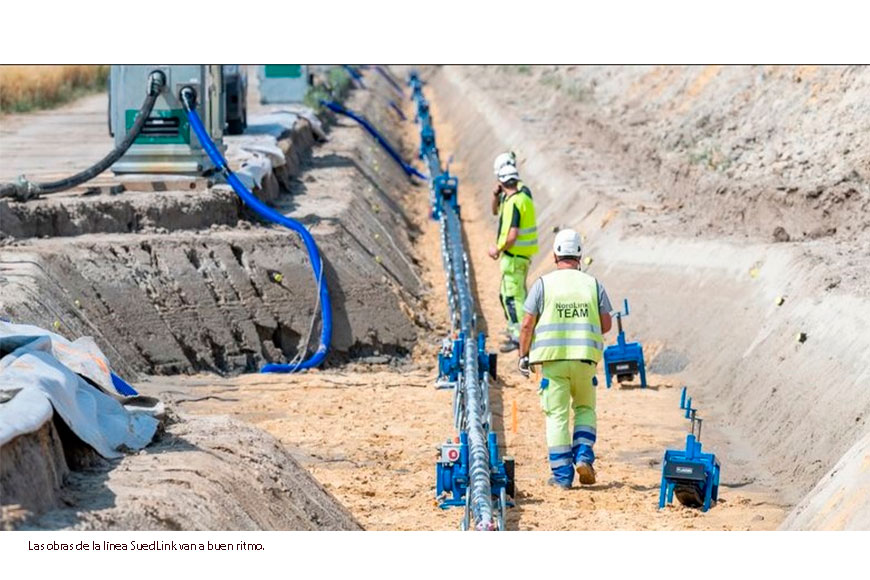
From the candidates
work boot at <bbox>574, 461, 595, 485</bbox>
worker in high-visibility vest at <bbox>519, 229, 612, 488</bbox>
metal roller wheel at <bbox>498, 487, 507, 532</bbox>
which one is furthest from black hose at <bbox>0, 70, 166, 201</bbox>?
metal roller wheel at <bbox>498, 487, 507, 532</bbox>

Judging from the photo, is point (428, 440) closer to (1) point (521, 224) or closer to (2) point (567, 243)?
(2) point (567, 243)

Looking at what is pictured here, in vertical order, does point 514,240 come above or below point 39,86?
below

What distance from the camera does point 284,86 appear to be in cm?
3094

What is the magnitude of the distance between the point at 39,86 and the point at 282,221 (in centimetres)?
1684

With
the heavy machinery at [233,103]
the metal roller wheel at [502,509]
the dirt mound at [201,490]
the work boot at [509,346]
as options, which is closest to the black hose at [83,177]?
the work boot at [509,346]

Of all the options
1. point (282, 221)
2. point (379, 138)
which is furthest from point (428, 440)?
point (379, 138)

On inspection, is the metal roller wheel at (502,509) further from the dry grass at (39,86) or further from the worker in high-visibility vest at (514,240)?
the dry grass at (39,86)

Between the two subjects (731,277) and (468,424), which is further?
(731,277)

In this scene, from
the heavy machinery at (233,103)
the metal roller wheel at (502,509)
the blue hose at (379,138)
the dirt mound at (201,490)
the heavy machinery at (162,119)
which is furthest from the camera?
the blue hose at (379,138)

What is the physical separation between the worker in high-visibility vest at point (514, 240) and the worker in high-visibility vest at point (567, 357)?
4202 mm

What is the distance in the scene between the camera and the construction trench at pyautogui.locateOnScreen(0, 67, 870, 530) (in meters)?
9.03

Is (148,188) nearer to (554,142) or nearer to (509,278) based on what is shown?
(509,278)

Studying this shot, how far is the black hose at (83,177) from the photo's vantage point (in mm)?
15727

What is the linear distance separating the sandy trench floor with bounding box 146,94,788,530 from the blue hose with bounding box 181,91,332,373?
34cm
